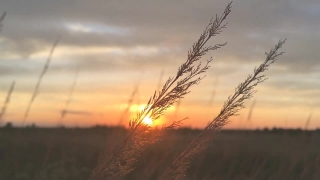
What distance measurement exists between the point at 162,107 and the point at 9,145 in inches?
573

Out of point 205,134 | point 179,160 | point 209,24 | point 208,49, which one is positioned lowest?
point 179,160

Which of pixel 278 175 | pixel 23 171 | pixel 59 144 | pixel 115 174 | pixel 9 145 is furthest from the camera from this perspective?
pixel 59 144

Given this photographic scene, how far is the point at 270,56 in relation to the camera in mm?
2711

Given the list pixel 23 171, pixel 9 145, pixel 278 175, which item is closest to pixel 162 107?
pixel 278 175

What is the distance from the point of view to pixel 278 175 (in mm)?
9086

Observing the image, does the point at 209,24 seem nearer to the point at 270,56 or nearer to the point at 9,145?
the point at 270,56

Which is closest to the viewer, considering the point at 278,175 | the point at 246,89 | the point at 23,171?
the point at 246,89

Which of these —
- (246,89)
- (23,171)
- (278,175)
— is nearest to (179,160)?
(246,89)

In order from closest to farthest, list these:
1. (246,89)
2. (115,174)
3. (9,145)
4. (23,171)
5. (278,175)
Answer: (115,174) < (246,89) < (278,175) < (23,171) < (9,145)

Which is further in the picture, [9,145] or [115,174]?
[9,145]

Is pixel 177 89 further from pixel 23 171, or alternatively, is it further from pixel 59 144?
pixel 59 144

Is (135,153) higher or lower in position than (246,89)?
lower

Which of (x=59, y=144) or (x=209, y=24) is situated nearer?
(x=209, y=24)

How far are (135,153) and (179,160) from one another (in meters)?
0.32
